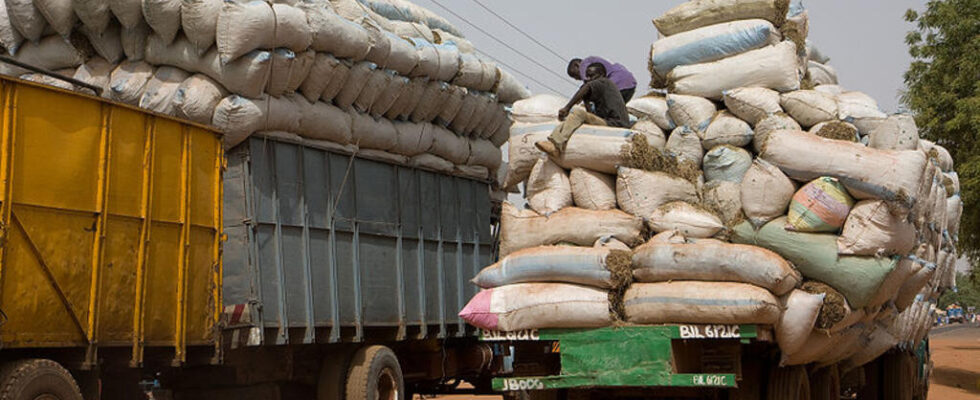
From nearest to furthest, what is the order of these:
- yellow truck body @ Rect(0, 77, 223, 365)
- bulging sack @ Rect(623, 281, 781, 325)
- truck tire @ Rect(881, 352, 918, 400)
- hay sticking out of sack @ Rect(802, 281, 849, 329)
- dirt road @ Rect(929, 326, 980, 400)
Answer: yellow truck body @ Rect(0, 77, 223, 365), bulging sack @ Rect(623, 281, 781, 325), hay sticking out of sack @ Rect(802, 281, 849, 329), truck tire @ Rect(881, 352, 918, 400), dirt road @ Rect(929, 326, 980, 400)

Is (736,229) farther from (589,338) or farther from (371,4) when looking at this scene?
(371,4)

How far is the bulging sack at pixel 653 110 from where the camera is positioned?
7939 millimetres

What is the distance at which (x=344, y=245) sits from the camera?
388 inches

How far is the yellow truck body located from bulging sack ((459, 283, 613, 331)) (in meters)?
2.06

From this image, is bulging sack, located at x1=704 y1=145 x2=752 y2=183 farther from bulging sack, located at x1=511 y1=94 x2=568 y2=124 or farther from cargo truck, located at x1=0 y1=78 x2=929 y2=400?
bulging sack, located at x1=511 y1=94 x2=568 y2=124

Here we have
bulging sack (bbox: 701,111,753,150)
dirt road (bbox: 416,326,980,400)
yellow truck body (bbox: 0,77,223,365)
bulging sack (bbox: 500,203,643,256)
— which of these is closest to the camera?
yellow truck body (bbox: 0,77,223,365)

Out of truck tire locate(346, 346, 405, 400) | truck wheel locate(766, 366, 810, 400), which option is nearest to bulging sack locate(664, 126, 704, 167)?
truck wheel locate(766, 366, 810, 400)

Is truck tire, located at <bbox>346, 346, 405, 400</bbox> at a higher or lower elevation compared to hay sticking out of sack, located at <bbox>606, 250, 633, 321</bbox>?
lower

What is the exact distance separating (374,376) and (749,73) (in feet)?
14.4

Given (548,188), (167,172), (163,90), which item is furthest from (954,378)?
(167,172)

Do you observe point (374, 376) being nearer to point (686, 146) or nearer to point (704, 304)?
point (686, 146)

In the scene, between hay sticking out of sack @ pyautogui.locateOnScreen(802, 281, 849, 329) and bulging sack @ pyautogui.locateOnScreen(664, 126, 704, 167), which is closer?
hay sticking out of sack @ pyautogui.locateOnScreen(802, 281, 849, 329)

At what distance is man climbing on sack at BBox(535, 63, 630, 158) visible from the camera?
7.67m

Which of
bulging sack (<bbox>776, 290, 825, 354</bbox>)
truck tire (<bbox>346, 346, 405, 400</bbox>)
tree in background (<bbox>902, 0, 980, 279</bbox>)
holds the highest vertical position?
tree in background (<bbox>902, 0, 980, 279</bbox>)
